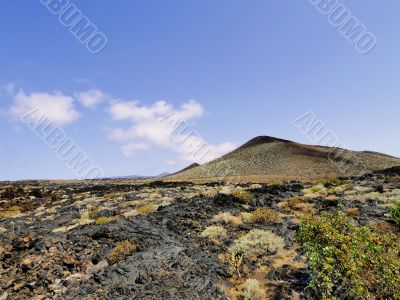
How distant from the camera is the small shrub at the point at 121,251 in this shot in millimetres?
12922

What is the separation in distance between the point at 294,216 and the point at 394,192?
389 inches

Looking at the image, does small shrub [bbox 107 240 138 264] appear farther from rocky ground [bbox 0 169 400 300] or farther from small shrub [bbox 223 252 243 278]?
small shrub [bbox 223 252 243 278]

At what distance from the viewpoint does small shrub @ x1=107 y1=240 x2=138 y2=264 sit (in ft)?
42.4

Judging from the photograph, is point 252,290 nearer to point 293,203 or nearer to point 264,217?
→ point 264,217

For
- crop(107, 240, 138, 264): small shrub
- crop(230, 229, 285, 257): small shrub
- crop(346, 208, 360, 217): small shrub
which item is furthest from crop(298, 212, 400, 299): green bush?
crop(346, 208, 360, 217): small shrub

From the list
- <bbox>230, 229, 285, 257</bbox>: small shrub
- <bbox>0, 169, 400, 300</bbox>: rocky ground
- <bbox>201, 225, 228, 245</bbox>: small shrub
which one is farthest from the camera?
<bbox>201, 225, 228, 245</bbox>: small shrub

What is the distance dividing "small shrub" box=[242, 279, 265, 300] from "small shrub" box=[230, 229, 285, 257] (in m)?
2.40

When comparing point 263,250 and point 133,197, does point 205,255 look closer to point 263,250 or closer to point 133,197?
point 263,250

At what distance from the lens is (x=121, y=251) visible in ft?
43.8

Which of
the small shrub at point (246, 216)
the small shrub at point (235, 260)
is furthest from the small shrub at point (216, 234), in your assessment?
the small shrub at point (246, 216)

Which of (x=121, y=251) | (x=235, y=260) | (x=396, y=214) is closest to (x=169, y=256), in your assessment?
(x=121, y=251)

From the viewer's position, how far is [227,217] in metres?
18.9

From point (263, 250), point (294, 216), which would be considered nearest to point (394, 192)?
point (294, 216)

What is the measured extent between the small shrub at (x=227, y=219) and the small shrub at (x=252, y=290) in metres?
6.77
